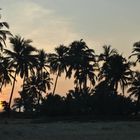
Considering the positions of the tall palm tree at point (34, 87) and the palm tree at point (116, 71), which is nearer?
the palm tree at point (116, 71)

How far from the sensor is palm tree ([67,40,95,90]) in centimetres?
8962

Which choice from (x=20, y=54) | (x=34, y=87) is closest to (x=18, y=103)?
(x=34, y=87)

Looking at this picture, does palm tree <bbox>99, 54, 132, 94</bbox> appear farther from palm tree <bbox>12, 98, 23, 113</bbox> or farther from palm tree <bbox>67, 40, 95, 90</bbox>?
palm tree <bbox>12, 98, 23, 113</bbox>

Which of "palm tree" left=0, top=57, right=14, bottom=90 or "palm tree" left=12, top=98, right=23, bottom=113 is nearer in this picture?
"palm tree" left=0, top=57, right=14, bottom=90

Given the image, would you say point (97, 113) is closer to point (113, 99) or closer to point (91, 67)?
point (113, 99)

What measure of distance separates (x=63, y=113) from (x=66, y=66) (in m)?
19.9

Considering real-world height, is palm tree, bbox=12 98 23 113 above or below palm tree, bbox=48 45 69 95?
below

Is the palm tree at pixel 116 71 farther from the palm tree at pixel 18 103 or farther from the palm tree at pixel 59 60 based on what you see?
the palm tree at pixel 18 103

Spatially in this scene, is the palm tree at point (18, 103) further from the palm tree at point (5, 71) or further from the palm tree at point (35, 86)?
the palm tree at point (5, 71)

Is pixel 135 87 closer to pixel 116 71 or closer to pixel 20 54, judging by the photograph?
pixel 116 71

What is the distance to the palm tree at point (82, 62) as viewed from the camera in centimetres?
8962

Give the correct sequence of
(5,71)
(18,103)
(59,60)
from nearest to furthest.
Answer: (5,71) < (59,60) < (18,103)

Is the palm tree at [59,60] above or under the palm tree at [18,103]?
above

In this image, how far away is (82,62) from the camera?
292ft
